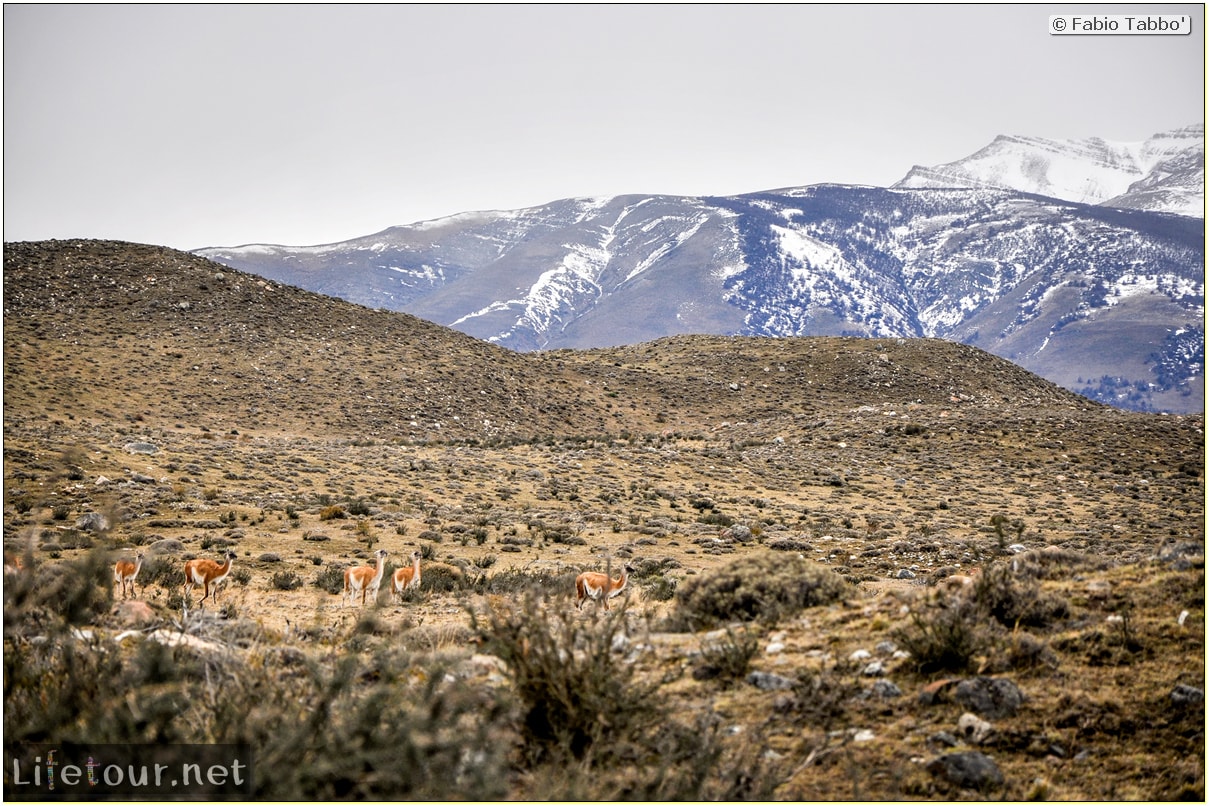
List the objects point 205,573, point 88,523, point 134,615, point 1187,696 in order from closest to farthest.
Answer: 1. point 1187,696
2. point 134,615
3. point 205,573
4. point 88,523

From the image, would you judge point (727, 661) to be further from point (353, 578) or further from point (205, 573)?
point (205, 573)

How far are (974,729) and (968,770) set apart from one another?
44cm

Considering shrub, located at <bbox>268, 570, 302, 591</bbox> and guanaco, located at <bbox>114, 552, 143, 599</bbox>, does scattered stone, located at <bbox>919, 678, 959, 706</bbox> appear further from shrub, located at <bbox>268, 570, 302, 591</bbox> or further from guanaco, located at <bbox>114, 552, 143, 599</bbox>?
shrub, located at <bbox>268, 570, 302, 591</bbox>

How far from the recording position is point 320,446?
32.1 meters

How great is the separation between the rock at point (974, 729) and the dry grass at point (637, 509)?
8cm

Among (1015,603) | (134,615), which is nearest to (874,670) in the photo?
(1015,603)

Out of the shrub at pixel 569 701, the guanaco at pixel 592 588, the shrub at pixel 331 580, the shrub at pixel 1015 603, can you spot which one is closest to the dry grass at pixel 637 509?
the shrub at pixel 1015 603

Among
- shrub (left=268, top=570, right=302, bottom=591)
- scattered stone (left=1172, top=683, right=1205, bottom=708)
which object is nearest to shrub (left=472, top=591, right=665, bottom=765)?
scattered stone (left=1172, top=683, right=1205, bottom=708)

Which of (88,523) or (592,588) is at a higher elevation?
(592,588)

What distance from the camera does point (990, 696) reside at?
507 cm

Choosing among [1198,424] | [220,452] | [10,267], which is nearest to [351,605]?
[220,452]

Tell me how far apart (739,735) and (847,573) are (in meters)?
10.2

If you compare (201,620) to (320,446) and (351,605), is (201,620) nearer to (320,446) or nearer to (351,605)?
(351,605)

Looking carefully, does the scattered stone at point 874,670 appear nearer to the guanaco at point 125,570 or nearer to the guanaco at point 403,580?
the guanaco at point 403,580
